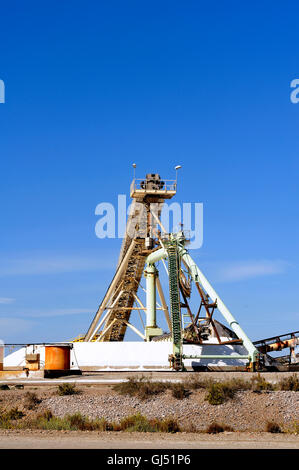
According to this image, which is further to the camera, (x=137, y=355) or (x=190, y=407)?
(x=137, y=355)

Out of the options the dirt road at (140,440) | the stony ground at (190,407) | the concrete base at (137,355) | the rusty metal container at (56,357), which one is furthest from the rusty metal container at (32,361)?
the dirt road at (140,440)

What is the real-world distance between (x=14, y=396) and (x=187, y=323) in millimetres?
19298

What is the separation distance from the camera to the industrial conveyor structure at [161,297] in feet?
124

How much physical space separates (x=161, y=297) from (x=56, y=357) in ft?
51.5

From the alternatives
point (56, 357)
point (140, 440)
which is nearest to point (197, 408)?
point (140, 440)

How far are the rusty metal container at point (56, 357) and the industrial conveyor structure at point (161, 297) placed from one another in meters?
7.59

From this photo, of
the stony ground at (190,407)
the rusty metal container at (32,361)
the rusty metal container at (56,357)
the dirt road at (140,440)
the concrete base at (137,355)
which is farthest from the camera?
the concrete base at (137,355)

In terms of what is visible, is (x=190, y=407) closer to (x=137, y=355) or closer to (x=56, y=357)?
(x=56, y=357)

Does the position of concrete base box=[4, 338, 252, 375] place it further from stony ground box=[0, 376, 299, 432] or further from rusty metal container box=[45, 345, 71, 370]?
stony ground box=[0, 376, 299, 432]

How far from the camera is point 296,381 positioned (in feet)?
85.7

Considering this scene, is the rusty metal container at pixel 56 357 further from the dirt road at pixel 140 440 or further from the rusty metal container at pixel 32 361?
the dirt road at pixel 140 440

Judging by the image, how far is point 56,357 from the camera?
32938 mm

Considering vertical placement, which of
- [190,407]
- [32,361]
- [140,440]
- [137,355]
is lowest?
[140,440]
